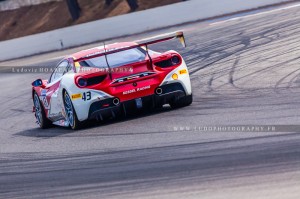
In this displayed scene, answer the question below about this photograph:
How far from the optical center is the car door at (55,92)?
12594mm

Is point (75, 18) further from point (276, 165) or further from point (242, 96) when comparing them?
point (276, 165)

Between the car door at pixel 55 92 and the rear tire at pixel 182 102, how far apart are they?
5.57ft

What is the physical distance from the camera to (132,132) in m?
10.9

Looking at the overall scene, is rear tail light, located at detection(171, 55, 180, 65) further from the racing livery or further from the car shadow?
the car shadow

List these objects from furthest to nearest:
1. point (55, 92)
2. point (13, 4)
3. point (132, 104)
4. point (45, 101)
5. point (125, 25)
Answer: point (13, 4) → point (125, 25) → point (45, 101) → point (55, 92) → point (132, 104)

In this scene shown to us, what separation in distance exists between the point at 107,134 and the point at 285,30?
431 inches

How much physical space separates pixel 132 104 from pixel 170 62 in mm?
853

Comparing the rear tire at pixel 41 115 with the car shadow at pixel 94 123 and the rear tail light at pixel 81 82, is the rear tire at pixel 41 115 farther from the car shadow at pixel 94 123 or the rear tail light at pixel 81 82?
the rear tail light at pixel 81 82

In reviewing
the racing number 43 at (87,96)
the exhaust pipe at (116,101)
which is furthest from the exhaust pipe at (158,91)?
the racing number 43 at (87,96)

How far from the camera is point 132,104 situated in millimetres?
11852

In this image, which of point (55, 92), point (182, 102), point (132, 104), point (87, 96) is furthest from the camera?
point (55, 92)

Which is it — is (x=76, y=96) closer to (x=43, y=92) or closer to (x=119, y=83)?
(x=119, y=83)

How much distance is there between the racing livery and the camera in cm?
1175

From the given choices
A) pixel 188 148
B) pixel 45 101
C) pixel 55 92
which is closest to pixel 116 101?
pixel 55 92
